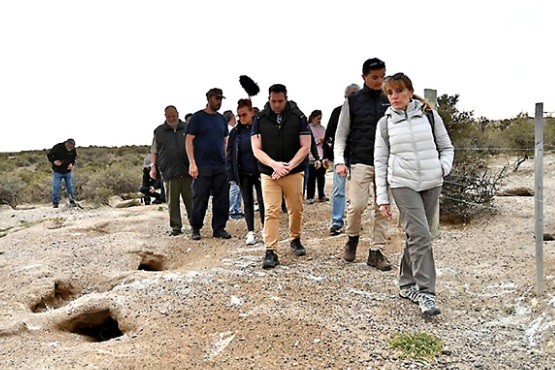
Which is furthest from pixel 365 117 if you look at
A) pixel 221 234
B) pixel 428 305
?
pixel 221 234

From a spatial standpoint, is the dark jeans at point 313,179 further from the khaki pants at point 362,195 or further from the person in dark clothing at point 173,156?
the khaki pants at point 362,195

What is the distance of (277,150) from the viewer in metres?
5.28

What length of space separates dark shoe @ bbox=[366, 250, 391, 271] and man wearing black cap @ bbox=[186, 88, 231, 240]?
226 centimetres

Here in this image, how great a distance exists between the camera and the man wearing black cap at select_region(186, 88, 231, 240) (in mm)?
6590

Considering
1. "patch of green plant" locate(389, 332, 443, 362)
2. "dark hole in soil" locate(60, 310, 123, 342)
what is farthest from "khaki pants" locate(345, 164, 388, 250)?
"dark hole in soil" locate(60, 310, 123, 342)

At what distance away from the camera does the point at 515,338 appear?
148 inches

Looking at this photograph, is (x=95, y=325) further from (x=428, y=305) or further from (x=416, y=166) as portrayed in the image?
(x=416, y=166)

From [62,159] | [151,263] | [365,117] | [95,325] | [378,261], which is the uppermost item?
[365,117]

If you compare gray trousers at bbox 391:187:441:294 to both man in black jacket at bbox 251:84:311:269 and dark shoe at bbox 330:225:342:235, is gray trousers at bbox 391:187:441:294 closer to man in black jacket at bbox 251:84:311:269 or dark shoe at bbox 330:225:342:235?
man in black jacket at bbox 251:84:311:269

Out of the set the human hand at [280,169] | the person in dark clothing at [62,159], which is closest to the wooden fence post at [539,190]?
the human hand at [280,169]

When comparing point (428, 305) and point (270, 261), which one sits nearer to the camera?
point (428, 305)

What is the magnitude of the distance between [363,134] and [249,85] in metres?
2.11

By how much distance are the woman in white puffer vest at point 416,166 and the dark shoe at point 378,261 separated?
1.03 m

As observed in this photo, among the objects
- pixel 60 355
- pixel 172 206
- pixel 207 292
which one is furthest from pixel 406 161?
pixel 172 206
